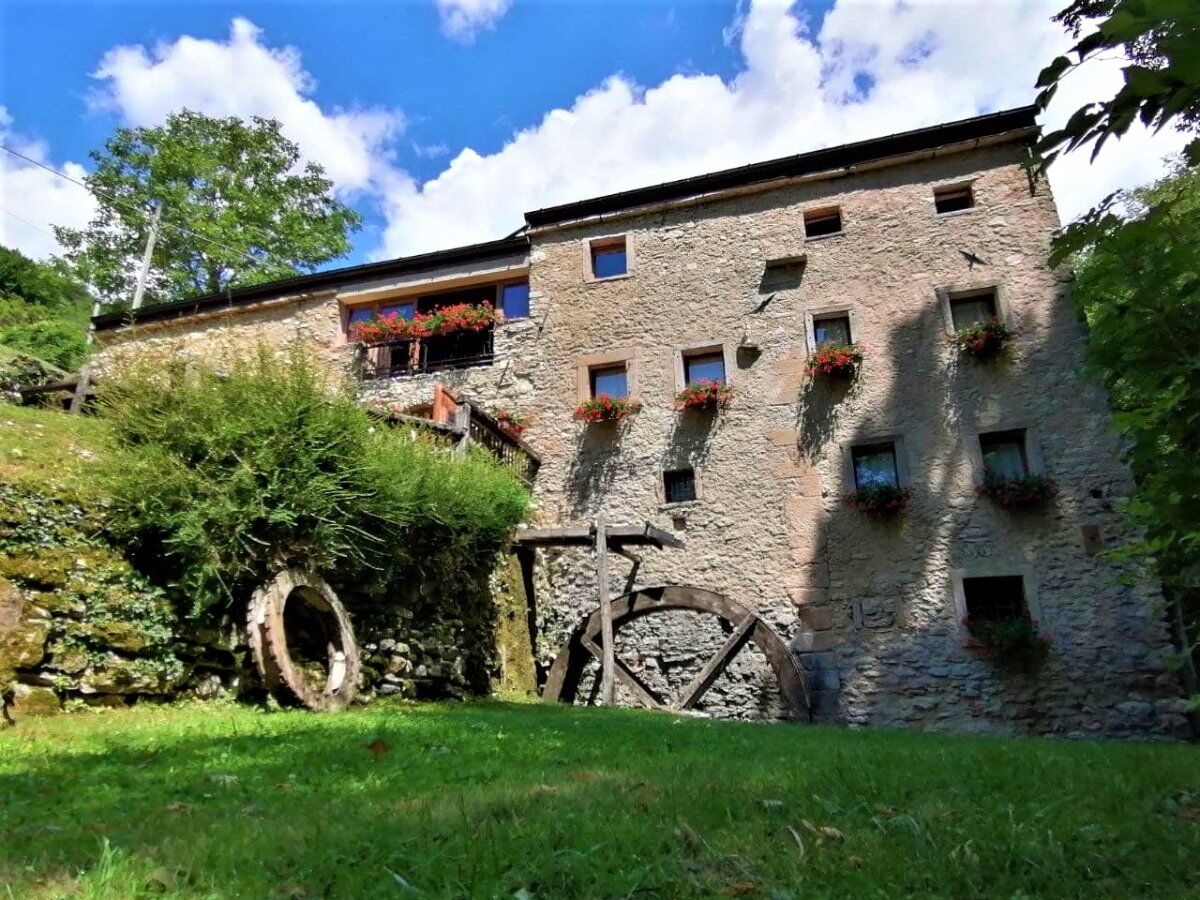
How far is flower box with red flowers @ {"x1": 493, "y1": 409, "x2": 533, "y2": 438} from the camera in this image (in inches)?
451

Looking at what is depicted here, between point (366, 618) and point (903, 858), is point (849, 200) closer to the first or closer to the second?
point (366, 618)

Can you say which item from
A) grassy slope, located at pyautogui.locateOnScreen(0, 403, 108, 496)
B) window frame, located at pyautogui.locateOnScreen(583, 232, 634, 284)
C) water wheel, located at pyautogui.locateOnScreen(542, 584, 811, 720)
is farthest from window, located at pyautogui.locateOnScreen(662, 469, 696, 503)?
grassy slope, located at pyautogui.locateOnScreen(0, 403, 108, 496)

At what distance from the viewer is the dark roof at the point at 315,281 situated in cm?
1298

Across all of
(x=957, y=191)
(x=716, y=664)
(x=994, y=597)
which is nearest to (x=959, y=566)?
(x=994, y=597)

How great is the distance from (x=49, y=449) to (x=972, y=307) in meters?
11.3

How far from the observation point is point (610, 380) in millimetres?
11758

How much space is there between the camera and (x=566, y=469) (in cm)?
1129

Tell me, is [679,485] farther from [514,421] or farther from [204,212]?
[204,212]

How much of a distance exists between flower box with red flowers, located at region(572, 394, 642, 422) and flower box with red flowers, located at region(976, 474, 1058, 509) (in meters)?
5.10

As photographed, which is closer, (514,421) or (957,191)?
(957,191)

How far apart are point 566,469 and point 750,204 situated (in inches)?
213

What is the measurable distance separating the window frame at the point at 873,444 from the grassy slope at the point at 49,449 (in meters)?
8.67

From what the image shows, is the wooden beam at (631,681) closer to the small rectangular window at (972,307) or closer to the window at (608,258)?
the window at (608,258)

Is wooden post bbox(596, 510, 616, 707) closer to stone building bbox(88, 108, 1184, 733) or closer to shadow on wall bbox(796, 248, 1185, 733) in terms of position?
stone building bbox(88, 108, 1184, 733)
